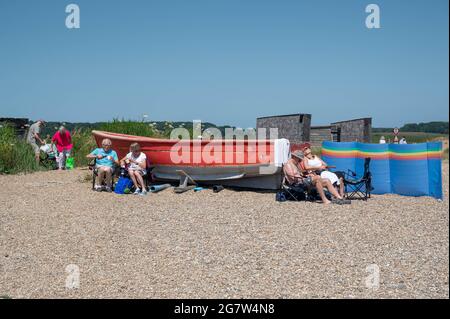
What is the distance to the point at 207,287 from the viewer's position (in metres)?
4.78

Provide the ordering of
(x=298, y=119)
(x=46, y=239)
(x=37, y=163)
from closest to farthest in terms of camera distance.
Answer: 1. (x=46, y=239)
2. (x=298, y=119)
3. (x=37, y=163)

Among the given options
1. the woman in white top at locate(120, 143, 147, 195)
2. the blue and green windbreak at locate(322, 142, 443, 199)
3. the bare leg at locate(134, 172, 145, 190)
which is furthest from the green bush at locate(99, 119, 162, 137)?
the blue and green windbreak at locate(322, 142, 443, 199)

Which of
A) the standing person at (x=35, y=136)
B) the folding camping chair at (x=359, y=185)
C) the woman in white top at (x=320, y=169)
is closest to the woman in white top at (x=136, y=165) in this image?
the woman in white top at (x=320, y=169)

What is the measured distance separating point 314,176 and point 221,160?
2406mm

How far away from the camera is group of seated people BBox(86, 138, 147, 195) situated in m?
10.6

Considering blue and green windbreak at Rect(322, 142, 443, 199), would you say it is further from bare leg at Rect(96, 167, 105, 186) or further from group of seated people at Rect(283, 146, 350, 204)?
bare leg at Rect(96, 167, 105, 186)

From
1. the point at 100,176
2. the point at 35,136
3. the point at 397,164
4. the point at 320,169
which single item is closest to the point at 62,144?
the point at 35,136

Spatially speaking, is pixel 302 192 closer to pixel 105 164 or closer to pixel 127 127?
pixel 105 164

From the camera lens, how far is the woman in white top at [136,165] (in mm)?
10523

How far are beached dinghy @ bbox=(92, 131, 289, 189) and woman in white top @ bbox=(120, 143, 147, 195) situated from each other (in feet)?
2.26

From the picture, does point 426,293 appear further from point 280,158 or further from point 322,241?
point 280,158

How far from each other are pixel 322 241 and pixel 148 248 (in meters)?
2.20
